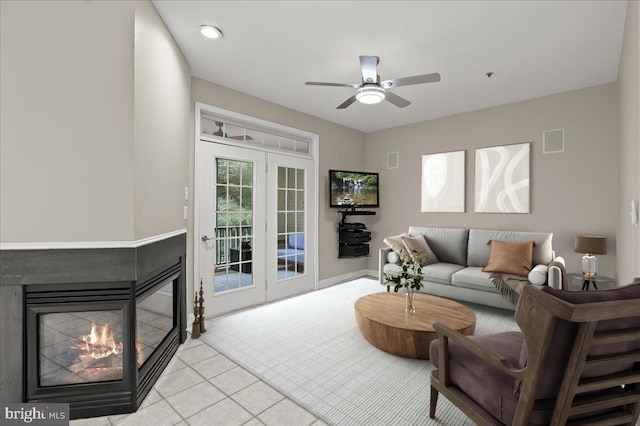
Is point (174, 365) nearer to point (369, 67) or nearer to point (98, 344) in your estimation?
point (98, 344)

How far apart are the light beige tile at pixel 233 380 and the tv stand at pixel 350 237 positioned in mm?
3043

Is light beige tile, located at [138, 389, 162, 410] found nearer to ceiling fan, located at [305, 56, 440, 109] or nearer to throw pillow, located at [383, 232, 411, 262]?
ceiling fan, located at [305, 56, 440, 109]

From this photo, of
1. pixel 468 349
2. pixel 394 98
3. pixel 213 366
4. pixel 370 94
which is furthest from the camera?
pixel 394 98

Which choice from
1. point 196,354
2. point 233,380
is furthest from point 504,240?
point 196,354

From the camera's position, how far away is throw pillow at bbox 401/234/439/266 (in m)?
4.23

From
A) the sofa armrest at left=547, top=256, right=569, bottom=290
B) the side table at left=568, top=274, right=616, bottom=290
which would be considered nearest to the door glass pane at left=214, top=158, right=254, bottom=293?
the sofa armrest at left=547, top=256, right=569, bottom=290

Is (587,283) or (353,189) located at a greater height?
(353,189)

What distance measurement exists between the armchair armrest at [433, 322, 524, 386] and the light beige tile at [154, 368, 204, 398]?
175cm

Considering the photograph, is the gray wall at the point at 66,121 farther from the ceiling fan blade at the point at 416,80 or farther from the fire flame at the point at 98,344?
the ceiling fan blade at the point at 416,80

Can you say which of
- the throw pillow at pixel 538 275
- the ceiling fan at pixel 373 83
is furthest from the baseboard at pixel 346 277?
the ceiling fan at pixel 373 83

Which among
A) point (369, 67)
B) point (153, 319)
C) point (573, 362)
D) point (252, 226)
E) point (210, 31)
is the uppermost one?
point (210, 31)

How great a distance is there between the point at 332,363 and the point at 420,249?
7.99ft

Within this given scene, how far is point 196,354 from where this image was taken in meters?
2.61

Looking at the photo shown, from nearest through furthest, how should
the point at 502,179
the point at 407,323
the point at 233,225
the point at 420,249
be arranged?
the point at 407,323
the point at 233,225
the point at 502,179
the point at 420,249
